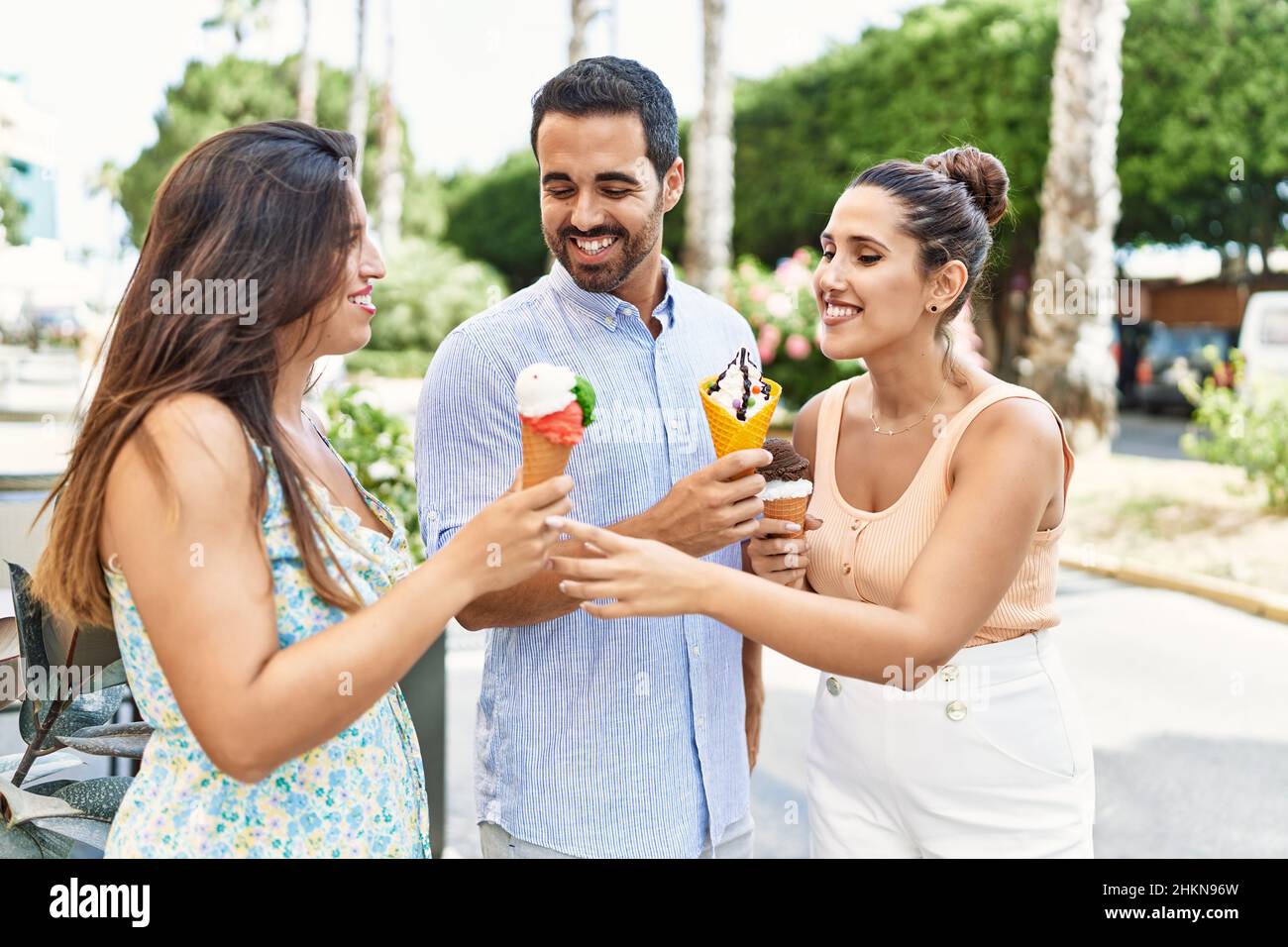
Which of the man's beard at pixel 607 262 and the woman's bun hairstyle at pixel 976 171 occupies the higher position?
the woman's bun hairstyle at pixel 976 171

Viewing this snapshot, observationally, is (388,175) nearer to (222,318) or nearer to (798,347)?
(798,347)

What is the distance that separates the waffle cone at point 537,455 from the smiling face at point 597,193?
68cm

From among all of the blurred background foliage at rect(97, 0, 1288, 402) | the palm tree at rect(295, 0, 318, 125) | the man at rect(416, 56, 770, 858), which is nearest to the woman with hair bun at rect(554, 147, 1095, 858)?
the man at rect(416, 56, 770, 858)

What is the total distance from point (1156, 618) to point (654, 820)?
696 centimetres

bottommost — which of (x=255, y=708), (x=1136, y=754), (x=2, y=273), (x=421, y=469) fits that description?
(x=1136, y=754)

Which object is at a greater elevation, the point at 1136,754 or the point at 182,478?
the point at 182,478

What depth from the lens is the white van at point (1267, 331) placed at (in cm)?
1778

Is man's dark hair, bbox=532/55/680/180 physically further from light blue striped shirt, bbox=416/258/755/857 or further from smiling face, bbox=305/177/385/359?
smiling face, bbox=305/177/385/359

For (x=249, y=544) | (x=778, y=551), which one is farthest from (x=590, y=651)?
(x=249, y=544)

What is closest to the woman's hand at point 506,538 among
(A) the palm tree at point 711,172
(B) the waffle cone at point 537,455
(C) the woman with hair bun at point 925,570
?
(B) the waffle cone at point 537,455

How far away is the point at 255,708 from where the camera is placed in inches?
65.0

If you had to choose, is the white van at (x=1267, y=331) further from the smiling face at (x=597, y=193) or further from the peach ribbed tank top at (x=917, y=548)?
the smiling face at (x=597, y=193)
